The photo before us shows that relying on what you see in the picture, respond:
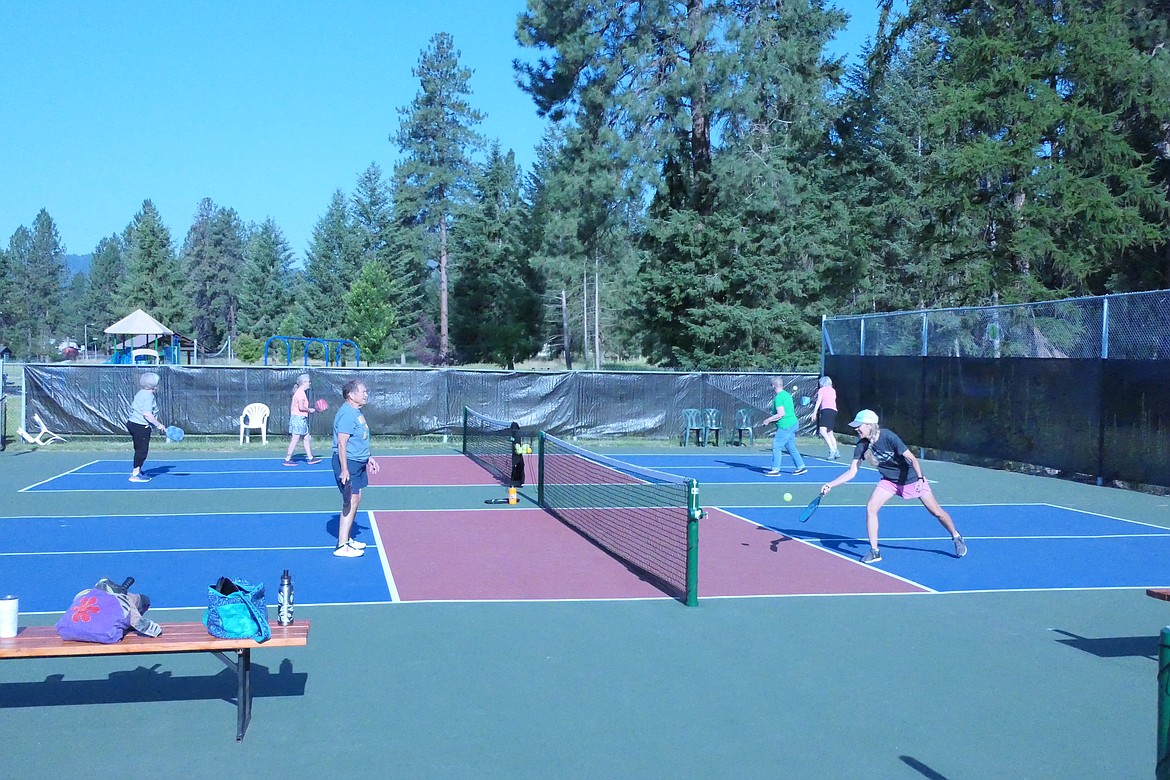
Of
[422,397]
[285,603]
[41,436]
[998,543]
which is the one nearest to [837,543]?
[998,543]

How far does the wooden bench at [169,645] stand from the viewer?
5711mm

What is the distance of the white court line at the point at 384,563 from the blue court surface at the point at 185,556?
0.08 feet

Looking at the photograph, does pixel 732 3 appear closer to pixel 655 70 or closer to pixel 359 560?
pixel 655 70

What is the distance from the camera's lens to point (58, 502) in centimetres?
1539

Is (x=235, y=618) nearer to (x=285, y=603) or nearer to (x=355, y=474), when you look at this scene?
(x=285, y=603)

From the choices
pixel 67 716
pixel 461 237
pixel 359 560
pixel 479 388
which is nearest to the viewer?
pixel 67 716

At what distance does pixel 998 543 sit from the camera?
12836 millimetres

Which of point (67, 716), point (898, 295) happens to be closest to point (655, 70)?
point (898, 295)

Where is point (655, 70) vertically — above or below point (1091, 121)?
above

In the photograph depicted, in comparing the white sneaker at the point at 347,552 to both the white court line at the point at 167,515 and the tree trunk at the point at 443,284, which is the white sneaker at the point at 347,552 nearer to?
the white court line at the point at 167,515

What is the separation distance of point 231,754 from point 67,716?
1.27 metres

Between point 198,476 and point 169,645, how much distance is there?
1385 cm

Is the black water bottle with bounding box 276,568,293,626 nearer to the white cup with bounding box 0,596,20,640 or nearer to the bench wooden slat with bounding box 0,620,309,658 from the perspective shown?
the bench wooden slat with bounding box 0,620,309,658

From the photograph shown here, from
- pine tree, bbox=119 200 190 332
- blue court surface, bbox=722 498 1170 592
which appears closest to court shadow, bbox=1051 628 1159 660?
blue court surface, bbox=722 498 1170 592
